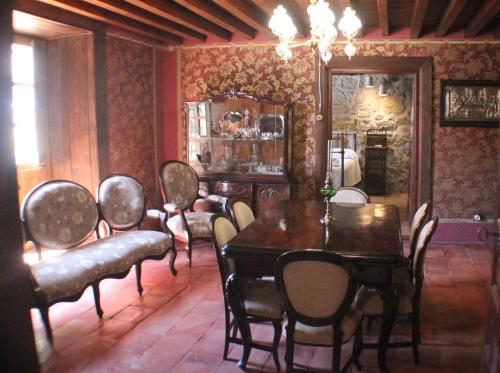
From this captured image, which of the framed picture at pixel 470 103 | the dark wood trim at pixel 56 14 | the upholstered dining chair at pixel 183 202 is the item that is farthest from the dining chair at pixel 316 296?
the framed picture at pixel 470 103

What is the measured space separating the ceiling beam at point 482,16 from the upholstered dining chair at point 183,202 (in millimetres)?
2997

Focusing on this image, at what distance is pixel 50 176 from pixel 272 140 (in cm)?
248

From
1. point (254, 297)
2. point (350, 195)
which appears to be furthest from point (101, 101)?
point (254, 297)

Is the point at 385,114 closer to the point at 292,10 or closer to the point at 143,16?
the point at 292,10

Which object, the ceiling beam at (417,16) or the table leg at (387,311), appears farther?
the ceiling beam at (417,16)

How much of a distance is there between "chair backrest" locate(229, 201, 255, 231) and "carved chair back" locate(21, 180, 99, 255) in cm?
131

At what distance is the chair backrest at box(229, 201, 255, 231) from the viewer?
10.7 feet

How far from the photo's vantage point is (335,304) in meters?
2.21

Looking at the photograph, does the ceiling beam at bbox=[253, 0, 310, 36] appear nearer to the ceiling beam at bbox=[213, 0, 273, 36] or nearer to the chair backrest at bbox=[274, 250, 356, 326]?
the ceiling beam at bbox=[213, 0, 273, 36]

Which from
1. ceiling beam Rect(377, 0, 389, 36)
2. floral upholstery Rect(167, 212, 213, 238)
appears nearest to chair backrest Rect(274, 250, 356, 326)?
floral upholstery Rect(167, 212, 213, 238)

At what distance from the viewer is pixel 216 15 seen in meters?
4.38

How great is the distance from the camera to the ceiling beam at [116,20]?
13.1ft

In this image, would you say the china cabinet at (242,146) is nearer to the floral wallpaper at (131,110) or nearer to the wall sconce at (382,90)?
the floral wallpaper at (131,110)

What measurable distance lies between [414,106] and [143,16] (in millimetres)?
3210
